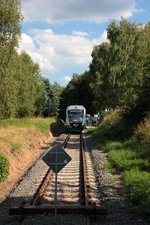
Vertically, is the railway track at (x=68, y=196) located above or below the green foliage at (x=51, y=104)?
below

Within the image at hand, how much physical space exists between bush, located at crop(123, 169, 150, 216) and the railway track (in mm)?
951

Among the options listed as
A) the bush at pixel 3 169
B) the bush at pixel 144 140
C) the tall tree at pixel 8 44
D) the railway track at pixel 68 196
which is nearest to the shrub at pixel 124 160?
the bush at pixel 144 140

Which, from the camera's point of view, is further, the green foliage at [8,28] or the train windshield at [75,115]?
the train windshield at [75,115]

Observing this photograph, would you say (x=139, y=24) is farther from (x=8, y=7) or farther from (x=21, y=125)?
(x=8, y=7)

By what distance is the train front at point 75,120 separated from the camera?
48750mm

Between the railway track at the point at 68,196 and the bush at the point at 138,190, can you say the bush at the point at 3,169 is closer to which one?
the railway track at the point at 68,196

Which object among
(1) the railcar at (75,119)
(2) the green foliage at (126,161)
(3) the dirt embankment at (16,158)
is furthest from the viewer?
(1) the railcar at (75,119)

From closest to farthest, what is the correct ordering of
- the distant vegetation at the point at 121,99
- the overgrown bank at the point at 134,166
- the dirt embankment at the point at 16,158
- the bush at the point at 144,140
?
the overgrown bank at the point at 134,166, the dirt embankment at the point at 16,158, the distant vegetation at the point at 121,99, the bush at the point at 144,140

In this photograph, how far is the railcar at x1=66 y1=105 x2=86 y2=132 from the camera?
160ft

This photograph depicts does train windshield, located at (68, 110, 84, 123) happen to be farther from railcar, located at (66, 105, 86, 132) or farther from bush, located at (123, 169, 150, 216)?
bush, located at (123, 169, 150, 216)

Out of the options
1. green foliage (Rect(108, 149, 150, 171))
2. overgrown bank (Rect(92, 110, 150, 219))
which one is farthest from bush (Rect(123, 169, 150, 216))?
green foliage (Rect(108, 149, 150, 171))

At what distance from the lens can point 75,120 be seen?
49000 mm

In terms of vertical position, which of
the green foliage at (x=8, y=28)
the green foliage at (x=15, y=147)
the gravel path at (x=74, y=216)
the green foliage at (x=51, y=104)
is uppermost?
the green foliage at (x=8, y=28)

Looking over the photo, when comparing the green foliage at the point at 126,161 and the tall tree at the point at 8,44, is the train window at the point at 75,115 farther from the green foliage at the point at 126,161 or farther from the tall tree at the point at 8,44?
the green foliage at the point at 126,161
